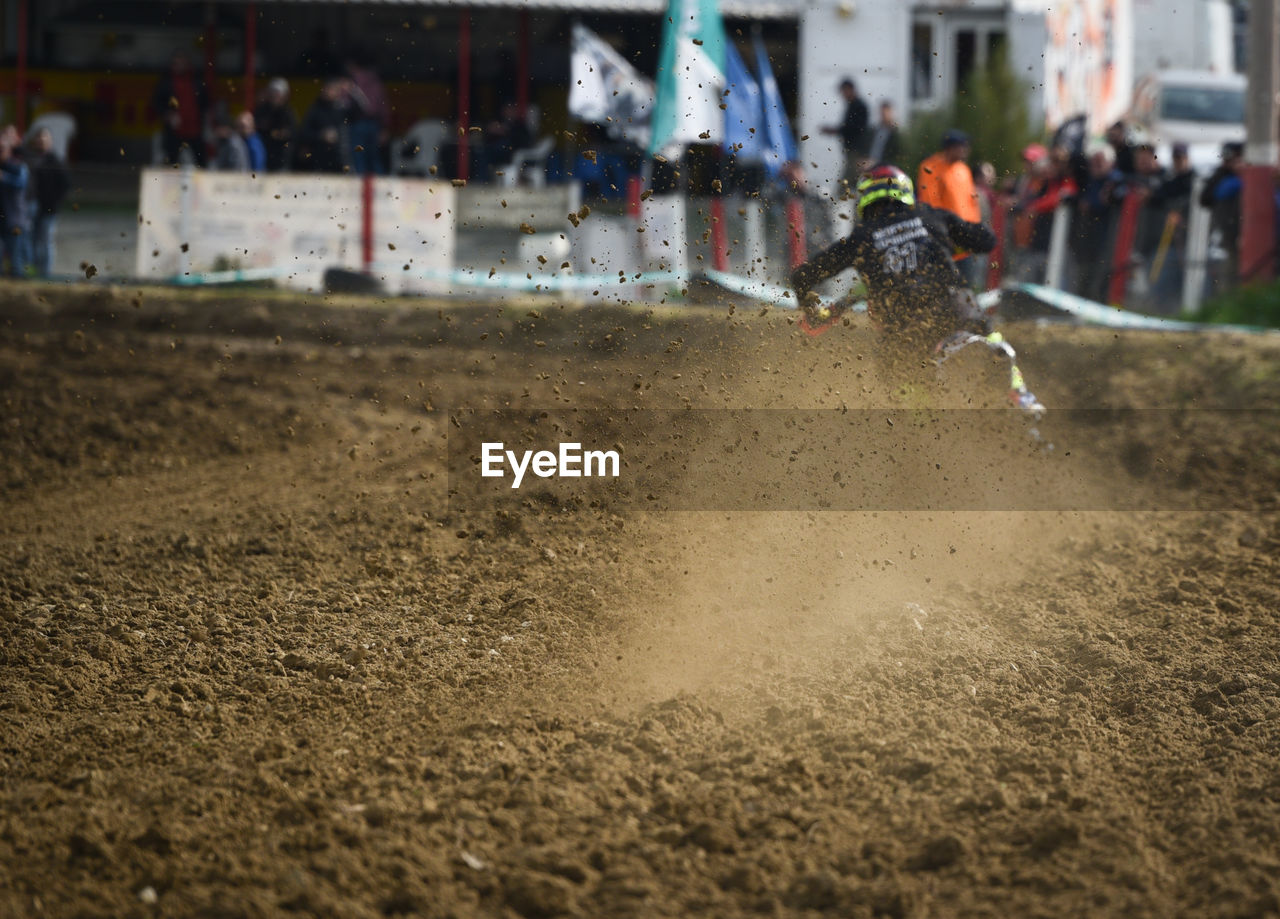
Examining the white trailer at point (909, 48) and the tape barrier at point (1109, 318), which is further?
the white trailer at point (909, 48)

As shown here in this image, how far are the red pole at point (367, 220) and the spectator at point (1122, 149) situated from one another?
8163 mm

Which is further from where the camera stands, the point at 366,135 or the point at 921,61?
the point at 921,61

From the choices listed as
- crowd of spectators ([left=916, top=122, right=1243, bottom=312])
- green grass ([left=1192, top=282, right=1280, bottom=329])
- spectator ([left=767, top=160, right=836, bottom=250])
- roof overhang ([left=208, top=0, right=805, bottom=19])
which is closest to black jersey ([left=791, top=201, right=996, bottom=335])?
spectator ([left=767, top=160, right=836, bottom=250])

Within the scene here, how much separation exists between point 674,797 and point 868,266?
3.97 metres

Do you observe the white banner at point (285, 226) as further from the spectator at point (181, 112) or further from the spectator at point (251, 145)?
the spectator at point (181, 112)

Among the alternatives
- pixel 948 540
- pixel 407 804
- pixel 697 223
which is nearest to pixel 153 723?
pixel 407 804

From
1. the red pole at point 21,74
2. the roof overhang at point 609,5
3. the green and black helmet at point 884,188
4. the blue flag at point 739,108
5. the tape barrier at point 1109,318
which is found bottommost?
the tape barrier at point 1109,318

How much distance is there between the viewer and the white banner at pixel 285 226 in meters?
15.0

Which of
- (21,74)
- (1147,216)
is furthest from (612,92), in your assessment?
(21,74)

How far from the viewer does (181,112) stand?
19422 millimetres

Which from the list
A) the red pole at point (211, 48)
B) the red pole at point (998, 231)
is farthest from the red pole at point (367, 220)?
the red pole at point (211, 48)

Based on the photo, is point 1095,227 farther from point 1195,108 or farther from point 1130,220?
point 1195,108

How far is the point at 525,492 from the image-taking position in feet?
26.3

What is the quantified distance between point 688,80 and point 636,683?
1045 centimetres
